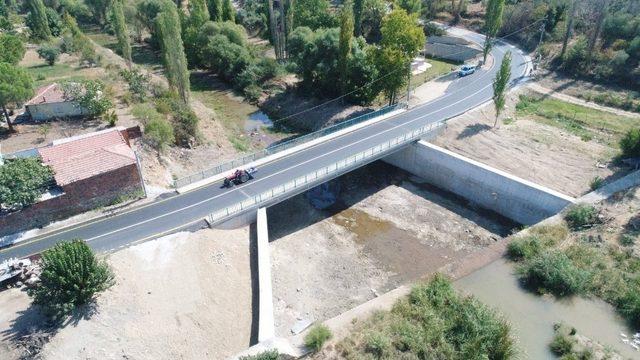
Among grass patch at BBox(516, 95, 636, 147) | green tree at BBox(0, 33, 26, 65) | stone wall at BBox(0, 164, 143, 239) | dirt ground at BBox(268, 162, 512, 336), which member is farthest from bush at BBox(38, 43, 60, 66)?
grass patch at BBox(516, 95, 636, 147)

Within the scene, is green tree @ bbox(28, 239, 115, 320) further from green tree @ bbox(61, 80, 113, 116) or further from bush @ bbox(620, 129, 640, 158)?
bush @ bbox(620, 129, 640, 158)

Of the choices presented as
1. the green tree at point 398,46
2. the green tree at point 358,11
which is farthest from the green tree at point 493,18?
the green tree at point 358,11

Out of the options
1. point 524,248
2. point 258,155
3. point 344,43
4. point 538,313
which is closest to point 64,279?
point 258,155

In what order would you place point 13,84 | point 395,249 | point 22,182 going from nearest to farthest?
point 22,182 < point 395,249 < point 13,84

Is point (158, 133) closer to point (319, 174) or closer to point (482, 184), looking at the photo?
point (319, 174)

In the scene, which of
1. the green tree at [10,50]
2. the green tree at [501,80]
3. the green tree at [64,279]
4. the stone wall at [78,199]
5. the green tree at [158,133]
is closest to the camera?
the green tree at [64,279]

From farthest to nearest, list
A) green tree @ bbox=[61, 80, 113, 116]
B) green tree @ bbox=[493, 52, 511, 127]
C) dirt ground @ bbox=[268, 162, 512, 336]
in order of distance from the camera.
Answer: green tree @ bbox=[493, 52, 511, 127]
green tree @ bbox=[61, 80, 113, 116]
dirt ground @ bbox=[268, 162, 512, 336]

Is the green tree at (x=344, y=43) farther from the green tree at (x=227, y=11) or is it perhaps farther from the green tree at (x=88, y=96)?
the green tree at (x=227, y=11)
